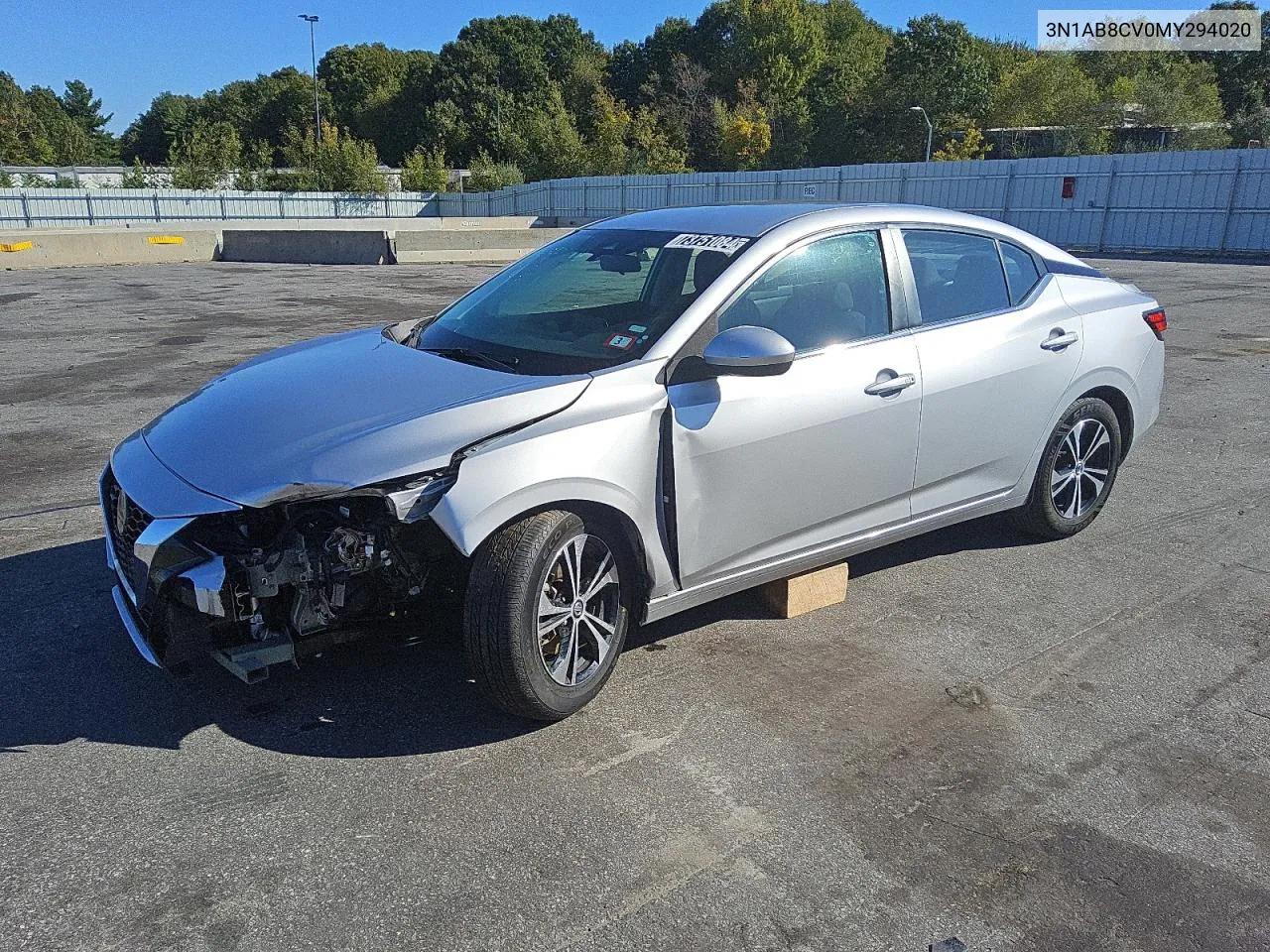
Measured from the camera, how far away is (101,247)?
25.8 m

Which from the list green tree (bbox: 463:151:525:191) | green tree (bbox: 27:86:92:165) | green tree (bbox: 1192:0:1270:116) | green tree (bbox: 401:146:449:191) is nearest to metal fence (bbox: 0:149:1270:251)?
green tree (bbox: 401:146:449:191)

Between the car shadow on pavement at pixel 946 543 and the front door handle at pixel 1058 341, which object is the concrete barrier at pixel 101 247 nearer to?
the car shadow on pavement at pixel 946 543

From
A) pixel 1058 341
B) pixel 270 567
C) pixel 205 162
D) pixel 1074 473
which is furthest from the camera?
pixel 205 162

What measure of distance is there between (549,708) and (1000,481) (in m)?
2.61

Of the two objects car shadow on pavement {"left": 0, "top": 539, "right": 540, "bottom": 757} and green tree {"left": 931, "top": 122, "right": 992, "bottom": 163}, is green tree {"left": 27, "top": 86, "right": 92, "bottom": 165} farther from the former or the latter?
car shadow on pavement {"left": 0, "top": 539, "right": 540, "bottom": 757}

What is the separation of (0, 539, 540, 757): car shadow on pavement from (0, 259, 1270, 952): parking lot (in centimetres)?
1

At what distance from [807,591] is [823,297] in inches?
49.5

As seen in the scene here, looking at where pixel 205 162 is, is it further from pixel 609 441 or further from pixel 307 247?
pixel 609 441

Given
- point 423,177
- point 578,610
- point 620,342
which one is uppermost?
point 423,177

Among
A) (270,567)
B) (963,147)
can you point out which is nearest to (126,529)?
(270,567)

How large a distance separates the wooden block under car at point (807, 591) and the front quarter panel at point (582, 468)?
83 cm

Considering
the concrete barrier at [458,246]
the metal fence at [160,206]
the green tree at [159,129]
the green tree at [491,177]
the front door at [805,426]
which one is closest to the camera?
the front door at [805,426]

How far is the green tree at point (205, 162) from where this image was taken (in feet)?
158

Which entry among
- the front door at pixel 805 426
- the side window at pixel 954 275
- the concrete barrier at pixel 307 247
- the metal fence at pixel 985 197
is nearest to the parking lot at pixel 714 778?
the front door at pixel 805 426
